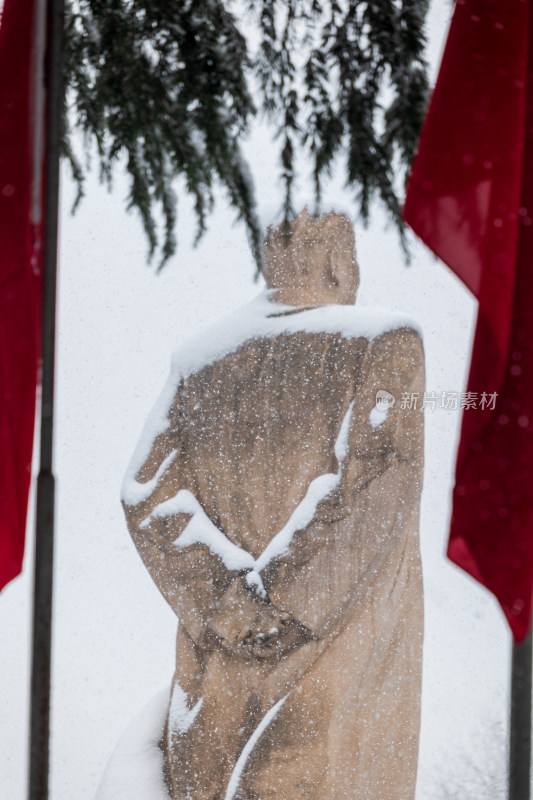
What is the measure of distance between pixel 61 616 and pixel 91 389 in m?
0.90

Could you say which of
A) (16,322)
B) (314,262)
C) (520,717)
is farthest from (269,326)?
(520,717)

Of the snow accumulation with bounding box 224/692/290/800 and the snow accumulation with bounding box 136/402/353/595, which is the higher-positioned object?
the snow accumulation with bounding box 136/402/353/595

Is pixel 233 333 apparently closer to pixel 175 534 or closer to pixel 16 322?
pixel 175 534

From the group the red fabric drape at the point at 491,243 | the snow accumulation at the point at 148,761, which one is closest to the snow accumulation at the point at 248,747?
the snow accumulation at the point at 148,761

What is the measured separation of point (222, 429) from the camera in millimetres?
2562

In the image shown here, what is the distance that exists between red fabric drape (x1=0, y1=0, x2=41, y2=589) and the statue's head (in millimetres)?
1349

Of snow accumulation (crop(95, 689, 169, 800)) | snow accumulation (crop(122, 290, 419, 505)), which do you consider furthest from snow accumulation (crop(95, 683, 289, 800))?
snow accumulation (crop(122, 290, 419, 505))

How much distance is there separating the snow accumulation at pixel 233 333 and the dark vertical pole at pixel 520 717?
150 cm

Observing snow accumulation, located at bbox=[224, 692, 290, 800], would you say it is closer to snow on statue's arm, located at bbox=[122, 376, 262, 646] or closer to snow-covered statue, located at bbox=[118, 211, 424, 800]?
snow-covered statue, located at bbox=[118, 211, 424, 800]

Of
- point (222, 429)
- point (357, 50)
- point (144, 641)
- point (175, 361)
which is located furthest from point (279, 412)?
point (144, 641)

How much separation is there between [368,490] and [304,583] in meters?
0.28

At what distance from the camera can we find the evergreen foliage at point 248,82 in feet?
4.92

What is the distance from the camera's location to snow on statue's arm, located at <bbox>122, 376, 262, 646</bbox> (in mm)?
2455

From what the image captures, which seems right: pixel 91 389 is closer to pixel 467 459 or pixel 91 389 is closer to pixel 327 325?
pixel 327 325
